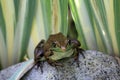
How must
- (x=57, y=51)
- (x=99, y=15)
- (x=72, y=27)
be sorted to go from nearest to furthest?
(x=57, y=51) < (x=99, y=15) < (x=72, y=27)

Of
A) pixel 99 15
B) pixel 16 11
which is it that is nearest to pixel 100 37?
pixel 99 15

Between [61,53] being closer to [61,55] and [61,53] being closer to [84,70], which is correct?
[61,55]

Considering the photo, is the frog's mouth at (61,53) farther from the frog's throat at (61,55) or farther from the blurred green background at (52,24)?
the blurred green background at (52,24)

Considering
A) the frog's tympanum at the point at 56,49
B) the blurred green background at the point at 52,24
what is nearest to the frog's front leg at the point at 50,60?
the frog's tympanum at the point at 56,49

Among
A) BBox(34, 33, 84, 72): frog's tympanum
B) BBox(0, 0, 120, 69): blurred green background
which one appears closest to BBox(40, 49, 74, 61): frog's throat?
BBox(34, 33, 84, 72): frog's tympanum

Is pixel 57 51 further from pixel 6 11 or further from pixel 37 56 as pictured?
pixel 6 11

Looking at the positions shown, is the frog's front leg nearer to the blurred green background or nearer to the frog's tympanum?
the frog's tympanum
